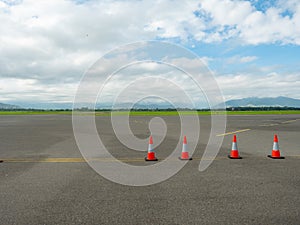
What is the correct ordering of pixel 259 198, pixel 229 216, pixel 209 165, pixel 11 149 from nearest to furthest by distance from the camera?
pixel 229 216 < pixel 259 198 < pixel 209 165 < pixel 11 149

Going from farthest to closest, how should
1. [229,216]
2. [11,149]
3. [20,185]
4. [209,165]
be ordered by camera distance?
[11,149] < [209,165] < [20,185] < [229,216]

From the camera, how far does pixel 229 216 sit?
3.68 metres

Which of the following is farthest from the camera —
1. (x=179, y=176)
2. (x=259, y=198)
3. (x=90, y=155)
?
(x=90, y=155)

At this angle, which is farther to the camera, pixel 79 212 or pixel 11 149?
pixel 11 149

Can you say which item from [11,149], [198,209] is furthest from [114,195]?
[11,149]

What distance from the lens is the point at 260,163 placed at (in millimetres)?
7211

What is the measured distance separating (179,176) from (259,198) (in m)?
1.89

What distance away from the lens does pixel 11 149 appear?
32.4 feet

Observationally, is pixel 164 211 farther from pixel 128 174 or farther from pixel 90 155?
A: pixel 90 155

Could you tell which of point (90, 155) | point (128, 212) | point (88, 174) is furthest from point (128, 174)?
point (90, 155)

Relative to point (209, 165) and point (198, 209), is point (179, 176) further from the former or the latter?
point (198, 209)

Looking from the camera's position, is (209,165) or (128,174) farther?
(209,165)

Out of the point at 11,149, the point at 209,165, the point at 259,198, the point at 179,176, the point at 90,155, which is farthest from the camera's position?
the point at 11,149

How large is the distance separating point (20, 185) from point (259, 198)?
4624 millimetres
